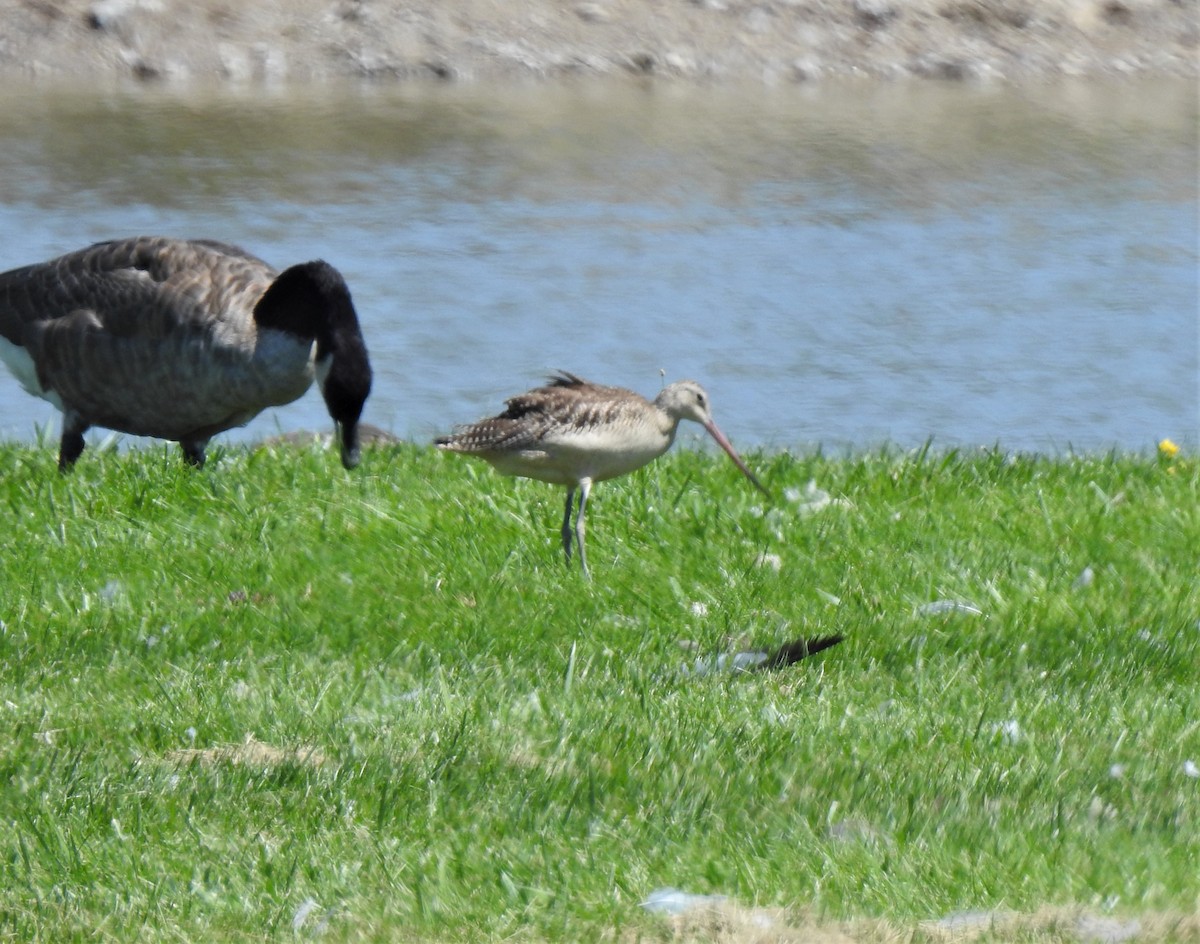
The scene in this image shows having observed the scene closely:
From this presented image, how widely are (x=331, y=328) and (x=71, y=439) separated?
115 centimetres

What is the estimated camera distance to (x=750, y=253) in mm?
11734

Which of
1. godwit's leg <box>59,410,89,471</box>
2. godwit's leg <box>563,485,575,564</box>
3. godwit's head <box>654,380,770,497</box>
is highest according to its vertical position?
godwit's head <box>654,380,770,497</box>

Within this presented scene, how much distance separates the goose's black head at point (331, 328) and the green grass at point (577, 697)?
9.9 inches

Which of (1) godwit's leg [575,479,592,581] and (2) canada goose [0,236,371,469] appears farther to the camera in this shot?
(2) canada goose [0,236,371,469]

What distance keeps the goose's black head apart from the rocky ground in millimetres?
8064

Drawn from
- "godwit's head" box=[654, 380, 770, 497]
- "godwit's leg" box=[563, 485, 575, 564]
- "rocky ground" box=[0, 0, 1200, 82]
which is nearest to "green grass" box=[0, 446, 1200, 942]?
"godwit's leg" box=[563, 485, 575, 564]

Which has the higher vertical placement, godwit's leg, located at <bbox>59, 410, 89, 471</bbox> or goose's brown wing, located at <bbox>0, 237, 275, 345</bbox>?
goose's brown wing, located at <bbox>0, 237, 275, 345</bbox>

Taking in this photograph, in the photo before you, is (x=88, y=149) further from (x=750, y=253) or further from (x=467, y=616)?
(x=467, y=616)

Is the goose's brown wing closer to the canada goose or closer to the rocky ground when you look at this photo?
the canada goose

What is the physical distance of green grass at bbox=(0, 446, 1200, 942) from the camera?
4.18 metres

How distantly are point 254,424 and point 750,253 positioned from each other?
136 inches

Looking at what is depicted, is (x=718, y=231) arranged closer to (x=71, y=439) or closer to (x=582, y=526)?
(x=71, y=439)

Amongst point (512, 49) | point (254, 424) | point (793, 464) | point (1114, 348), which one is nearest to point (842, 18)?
point (512, 49)

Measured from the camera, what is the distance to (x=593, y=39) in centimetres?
1578
